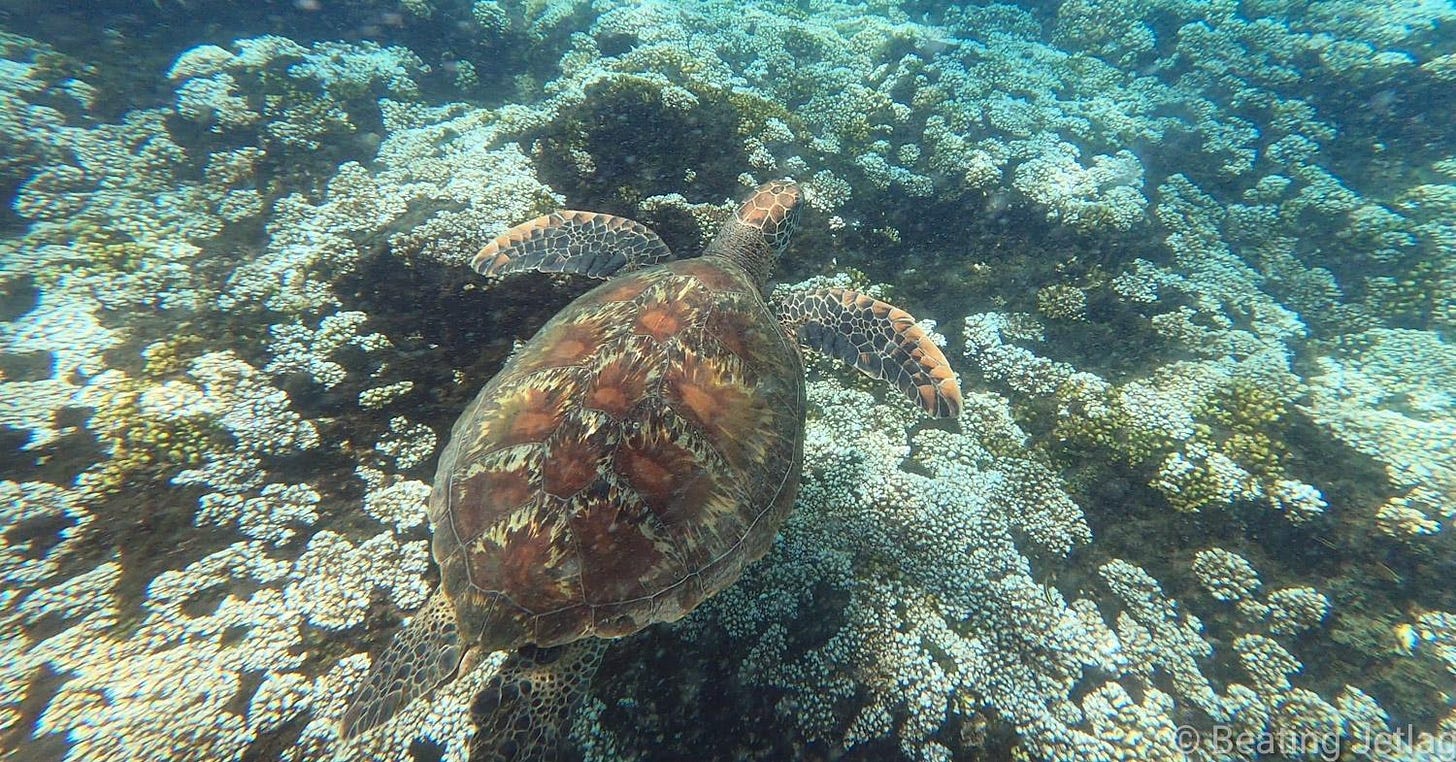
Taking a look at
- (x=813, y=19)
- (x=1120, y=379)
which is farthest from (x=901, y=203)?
(x=813, y=19)

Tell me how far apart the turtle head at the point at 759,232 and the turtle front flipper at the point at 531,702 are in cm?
267

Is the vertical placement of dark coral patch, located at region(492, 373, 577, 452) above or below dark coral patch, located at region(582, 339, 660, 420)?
below

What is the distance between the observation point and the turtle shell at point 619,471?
6.41 feet

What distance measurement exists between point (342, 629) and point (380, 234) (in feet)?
9.67

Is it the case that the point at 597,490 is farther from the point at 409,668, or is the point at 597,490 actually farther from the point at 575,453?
the point at 409,668

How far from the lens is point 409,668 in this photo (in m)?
2.04

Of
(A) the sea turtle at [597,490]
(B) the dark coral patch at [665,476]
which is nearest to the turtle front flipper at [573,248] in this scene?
(A) the sea turtle at [597,490]

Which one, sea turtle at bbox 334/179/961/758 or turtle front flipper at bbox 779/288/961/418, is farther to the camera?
turtle front flipper at bbox 779/288/961/418

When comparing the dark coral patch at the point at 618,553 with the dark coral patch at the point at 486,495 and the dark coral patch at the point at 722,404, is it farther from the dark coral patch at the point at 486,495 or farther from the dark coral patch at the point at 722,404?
the dark coral patch at the point at 722,404

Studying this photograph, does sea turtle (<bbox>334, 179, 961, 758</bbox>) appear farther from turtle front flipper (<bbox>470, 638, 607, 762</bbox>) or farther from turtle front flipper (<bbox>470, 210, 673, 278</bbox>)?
turtle front flipper (<bbox>470, 210, 673, 278</bbox>)

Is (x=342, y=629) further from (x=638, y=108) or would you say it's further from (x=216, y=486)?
(x=638, y=108)

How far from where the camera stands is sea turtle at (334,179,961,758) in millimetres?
1959

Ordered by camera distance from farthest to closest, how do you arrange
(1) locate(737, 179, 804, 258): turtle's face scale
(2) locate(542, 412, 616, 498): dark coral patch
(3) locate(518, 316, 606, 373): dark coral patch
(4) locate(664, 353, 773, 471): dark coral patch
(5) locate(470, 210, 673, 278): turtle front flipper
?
(1) locate(737, 179, 804, 258): turtle's face scale, (5) locate(470, 210, 673, 278): turtle front flipper, (3) locate(518, 316, 606, 373): dark coral patch, (4) locate(664, 353, 773, 471): dark coral patch, (2) locate(542, 412, 616, 498): dark coral patch

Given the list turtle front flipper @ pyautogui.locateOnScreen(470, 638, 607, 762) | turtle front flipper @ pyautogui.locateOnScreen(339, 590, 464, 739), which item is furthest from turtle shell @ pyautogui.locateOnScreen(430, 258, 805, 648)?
turtle front flipper @ pyautogui.locateOnScreen(470, 638, 607, 762)
